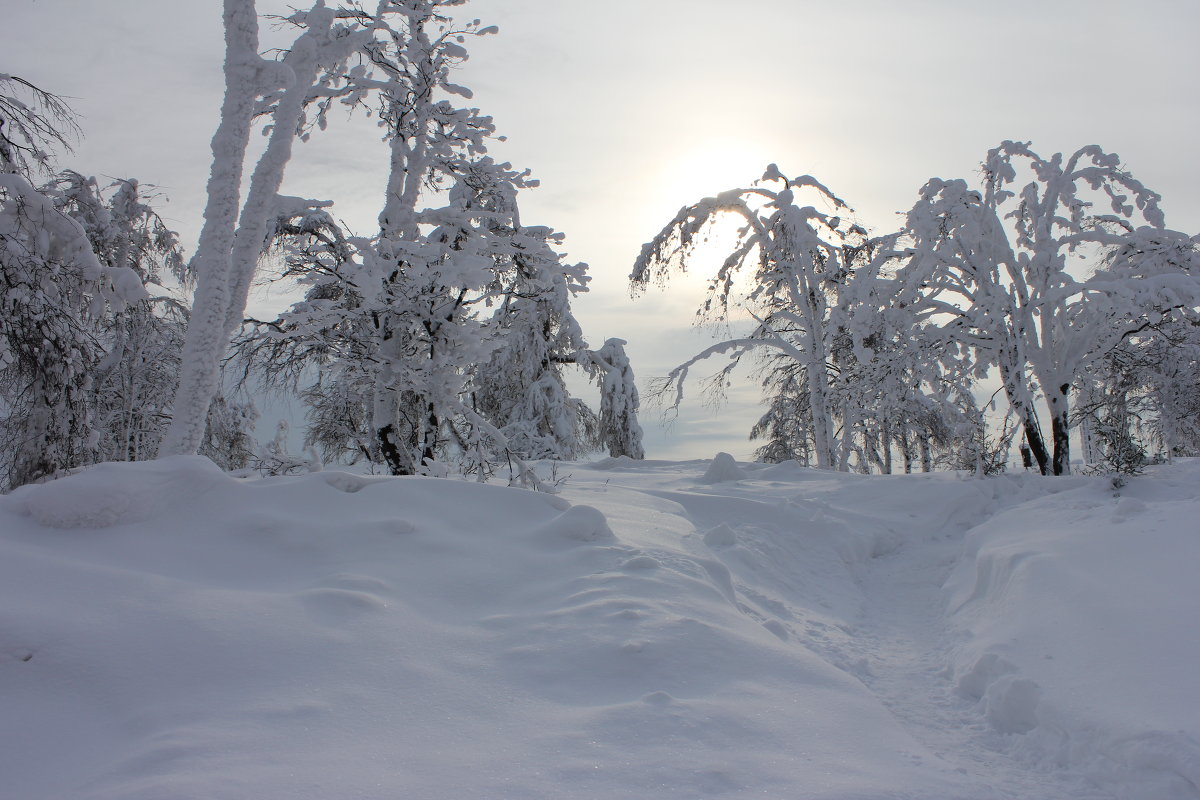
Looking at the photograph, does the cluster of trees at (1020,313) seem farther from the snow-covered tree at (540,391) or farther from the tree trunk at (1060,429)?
the snow-covered tree at (540,391)

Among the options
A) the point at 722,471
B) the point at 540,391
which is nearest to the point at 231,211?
the point at 722,471

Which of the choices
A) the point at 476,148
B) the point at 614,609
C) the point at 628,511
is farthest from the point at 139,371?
the point at 614,609

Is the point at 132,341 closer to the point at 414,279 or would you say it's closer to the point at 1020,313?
the point at 414,279

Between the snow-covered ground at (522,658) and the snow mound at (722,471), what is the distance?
4907 mm

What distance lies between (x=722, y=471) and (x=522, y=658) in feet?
26.4

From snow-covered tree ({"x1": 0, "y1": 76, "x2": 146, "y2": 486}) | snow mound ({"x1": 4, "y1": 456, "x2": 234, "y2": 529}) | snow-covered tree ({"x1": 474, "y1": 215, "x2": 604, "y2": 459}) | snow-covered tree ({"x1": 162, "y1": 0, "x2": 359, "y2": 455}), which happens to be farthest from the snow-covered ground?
snow-covered tree ({"x1": 474, "y1": 215, "x2": 604, "y2": 459})

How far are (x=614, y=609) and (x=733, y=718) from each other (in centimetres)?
110

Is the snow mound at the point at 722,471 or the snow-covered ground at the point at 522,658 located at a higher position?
the snow mound at the point at 722,471

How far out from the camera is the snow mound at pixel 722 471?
11.0 m

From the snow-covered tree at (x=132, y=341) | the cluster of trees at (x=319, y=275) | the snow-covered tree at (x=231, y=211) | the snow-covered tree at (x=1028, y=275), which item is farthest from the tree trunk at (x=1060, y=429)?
the snow-covered tree at (x=132, y=341)

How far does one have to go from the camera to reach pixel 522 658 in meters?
3.38

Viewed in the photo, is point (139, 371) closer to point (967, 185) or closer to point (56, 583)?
point (56, 583)

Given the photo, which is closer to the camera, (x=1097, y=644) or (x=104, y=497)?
(x=1097, y=644)

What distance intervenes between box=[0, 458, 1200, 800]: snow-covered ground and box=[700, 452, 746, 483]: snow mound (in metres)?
4.91
